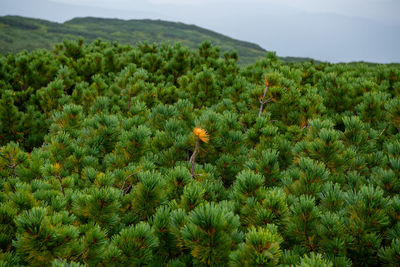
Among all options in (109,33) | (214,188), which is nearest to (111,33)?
(109,33)

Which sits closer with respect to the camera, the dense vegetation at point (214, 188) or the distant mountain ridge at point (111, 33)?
the dense vegetation at point (214, 188)

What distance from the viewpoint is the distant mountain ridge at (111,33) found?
86.6 m

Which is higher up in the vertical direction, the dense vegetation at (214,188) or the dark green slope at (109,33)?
the dark green slope at (109,33)

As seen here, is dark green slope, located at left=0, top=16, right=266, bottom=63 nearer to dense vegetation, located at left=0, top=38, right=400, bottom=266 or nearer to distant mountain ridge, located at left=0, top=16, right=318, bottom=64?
distant mountain ridge, located at left=0, top=16, right=318, bottom=64

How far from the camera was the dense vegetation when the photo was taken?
3.54 ft

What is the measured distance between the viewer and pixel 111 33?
366 ft

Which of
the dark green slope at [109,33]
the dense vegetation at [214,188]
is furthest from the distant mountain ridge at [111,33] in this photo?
the dense vegetation at [214,188]

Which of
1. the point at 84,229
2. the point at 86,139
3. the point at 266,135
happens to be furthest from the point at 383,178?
the point at 86,139

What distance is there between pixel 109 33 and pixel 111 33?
110 centimetres

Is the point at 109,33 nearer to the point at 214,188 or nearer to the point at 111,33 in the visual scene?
the point at 111,33

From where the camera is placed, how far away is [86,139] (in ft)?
8.44

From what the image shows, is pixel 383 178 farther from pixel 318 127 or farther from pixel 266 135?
pixel 266 135

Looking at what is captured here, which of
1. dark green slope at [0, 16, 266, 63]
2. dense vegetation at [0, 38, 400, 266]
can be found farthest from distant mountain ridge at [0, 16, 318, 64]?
dense vegetation at [0, 38, 400, 266]

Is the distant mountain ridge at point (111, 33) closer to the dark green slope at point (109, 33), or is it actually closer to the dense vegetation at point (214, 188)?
the dark green slope at point (109, 33)
